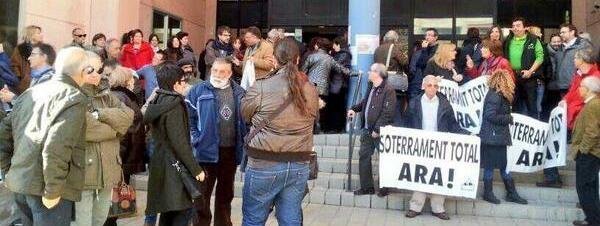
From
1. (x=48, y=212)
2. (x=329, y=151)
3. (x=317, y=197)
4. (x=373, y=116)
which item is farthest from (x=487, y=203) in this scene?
(x=48, y=212)

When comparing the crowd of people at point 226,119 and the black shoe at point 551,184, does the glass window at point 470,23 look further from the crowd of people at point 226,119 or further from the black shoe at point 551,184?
the black shoe at point 551,184

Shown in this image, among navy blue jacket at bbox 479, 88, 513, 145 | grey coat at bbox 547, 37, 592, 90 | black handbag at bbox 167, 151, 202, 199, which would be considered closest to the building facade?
black handbag at bbox 167, 151, 202, 199

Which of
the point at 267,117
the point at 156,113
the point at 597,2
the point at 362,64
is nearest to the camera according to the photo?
the point at 267,117

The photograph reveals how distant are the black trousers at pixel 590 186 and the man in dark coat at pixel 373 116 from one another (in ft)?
7.83

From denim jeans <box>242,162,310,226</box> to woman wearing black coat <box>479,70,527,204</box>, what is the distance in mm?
4138

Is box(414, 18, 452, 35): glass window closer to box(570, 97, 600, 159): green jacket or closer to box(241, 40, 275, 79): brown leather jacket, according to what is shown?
box(570, 97, 600, 159): green jacket

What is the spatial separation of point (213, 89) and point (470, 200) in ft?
13.1

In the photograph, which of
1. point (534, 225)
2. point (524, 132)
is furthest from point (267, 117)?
point (524, 132)

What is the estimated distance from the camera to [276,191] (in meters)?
4.29

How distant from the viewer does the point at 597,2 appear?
1402 cm

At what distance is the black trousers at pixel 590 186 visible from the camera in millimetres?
6797

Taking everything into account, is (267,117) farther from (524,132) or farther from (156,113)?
(524,132)

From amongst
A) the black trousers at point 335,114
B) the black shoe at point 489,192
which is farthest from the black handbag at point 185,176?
the black trousers at point 335,114

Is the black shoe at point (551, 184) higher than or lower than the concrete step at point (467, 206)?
higher
